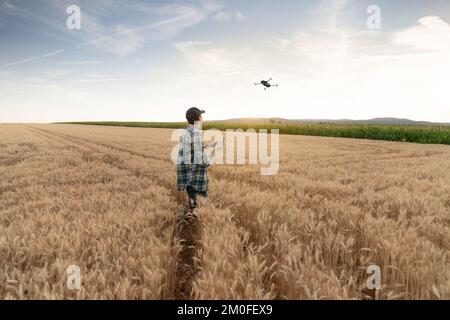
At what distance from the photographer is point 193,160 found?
5520 millimetres

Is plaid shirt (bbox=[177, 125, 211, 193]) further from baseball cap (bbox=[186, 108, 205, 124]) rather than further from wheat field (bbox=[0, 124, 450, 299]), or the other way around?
wheat field (bbox=[0, 124, 450, 299])

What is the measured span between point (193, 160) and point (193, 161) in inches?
0.7

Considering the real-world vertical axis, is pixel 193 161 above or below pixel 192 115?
below

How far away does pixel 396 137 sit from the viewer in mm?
32469

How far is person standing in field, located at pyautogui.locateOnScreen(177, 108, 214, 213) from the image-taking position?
5453 mm

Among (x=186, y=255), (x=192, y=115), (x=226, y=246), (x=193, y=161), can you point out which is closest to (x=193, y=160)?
(x=193, y=161)

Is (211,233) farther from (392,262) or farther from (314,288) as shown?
(392,262)

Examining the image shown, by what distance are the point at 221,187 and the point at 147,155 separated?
8.20 metres

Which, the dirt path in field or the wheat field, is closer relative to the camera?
the wheat field

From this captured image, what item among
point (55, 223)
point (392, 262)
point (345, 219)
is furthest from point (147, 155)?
point (392, 262)

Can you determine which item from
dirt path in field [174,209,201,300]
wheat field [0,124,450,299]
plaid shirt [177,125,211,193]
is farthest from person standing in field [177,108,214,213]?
dirt path in field [174,209,201,300]

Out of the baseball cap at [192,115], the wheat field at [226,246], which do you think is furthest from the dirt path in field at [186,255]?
the baseball cap at [192,115]

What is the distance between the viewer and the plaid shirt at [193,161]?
5465mm

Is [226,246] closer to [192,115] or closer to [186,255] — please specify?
[186,255]
